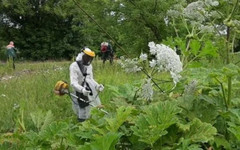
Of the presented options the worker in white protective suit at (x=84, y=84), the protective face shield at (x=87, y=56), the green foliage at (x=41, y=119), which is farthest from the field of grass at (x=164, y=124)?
the protective face shield at (x=87, y=56)

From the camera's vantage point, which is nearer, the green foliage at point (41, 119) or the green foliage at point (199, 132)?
the green foliage at point (199, 132)

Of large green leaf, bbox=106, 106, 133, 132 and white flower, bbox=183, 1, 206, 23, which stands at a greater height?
white flower, bbox=183, 1, 206, 23

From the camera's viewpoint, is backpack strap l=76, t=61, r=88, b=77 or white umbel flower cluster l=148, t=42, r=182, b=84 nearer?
white umbel flower cluster l=148, t=42, r=182, b=84

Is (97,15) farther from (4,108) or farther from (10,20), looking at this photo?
(10,20)

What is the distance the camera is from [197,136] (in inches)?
59.2

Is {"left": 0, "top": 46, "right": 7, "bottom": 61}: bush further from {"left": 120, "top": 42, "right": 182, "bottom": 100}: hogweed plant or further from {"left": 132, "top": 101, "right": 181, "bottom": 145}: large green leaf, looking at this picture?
{"left": 132, "top": 101, "right": 181, "bottom": 145}: large green leaf

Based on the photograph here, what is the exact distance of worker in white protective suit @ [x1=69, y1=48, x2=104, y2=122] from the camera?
20.3ft

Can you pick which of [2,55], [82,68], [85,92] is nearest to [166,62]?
[85,92]

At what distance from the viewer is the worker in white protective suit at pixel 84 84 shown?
6.19 m

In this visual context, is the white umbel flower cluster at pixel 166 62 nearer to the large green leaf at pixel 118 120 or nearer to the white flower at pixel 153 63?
the white flower at pixel 153 63

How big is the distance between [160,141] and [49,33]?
39.3 metres

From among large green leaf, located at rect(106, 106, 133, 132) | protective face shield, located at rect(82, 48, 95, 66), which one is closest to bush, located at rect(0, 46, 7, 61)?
protective face shield, located at rect(82, 48, 95, 66)

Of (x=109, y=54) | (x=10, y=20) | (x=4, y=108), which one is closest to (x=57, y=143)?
(x=4, y=108)

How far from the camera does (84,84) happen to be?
249 inches
